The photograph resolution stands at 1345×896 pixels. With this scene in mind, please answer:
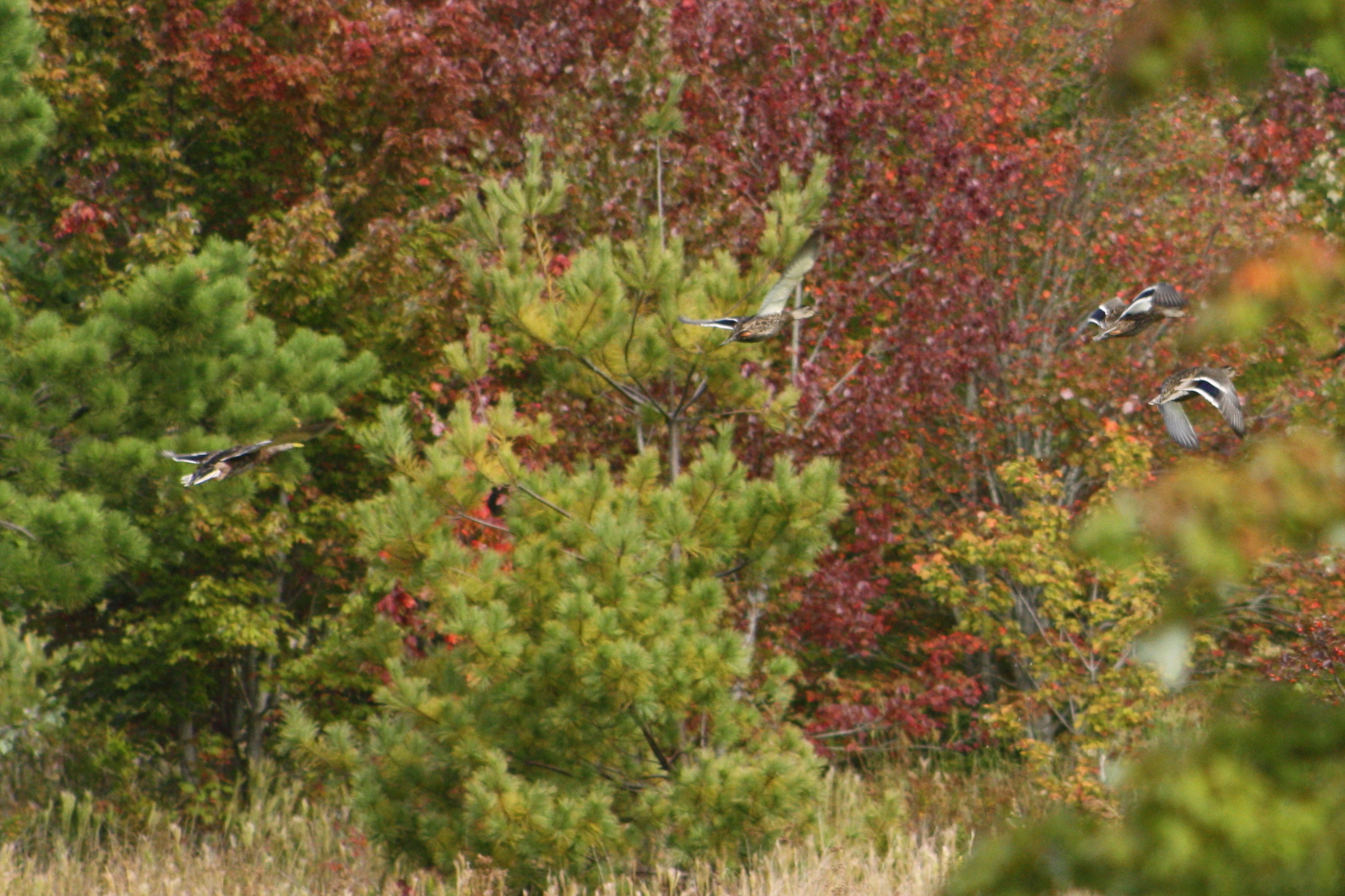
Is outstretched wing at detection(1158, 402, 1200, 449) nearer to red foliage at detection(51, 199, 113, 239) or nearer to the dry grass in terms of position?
the dry grass

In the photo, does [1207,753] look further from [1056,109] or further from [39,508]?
[1056,109]

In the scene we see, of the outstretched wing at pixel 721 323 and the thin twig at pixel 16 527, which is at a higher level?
the outstretched wing at pixel 721 323

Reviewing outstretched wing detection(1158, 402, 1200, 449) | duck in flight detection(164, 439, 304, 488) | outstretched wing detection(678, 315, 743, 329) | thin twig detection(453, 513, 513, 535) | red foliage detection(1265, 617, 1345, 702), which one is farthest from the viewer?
thin twig detection(453, 513, 513, 535)

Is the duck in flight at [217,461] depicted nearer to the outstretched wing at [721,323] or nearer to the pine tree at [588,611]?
the pine tree at [588,611]

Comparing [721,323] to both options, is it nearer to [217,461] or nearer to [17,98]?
[217,461]

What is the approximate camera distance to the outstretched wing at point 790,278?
587cm

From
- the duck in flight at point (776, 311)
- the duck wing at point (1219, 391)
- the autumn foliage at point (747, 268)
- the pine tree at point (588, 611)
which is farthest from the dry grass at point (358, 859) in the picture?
the duck wing at point (1219, 391)

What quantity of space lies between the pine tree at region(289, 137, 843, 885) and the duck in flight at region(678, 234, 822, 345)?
43cm

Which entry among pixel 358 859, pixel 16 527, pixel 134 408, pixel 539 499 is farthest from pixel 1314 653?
pixel 16 527

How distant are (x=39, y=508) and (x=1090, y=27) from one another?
10894 millimetres

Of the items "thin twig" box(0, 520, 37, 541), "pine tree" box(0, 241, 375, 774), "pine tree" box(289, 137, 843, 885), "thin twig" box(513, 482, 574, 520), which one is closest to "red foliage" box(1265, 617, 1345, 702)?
"pine tree" box(289, 137, 843, 885)

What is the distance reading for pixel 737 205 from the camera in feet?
28.7

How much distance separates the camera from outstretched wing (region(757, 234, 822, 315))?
19.2 feet

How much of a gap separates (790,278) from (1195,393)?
2325 mm
